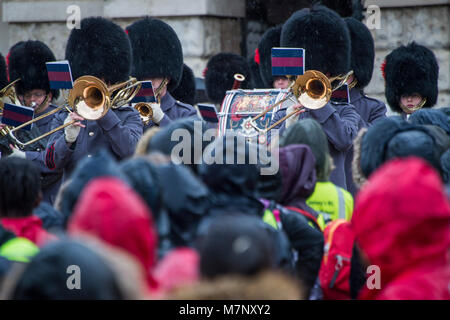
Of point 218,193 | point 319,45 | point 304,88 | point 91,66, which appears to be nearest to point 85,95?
point 91,66

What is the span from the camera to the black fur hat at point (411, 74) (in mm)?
7320

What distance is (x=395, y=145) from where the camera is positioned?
3092 mm

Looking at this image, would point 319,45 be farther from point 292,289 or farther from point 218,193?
point 292,289

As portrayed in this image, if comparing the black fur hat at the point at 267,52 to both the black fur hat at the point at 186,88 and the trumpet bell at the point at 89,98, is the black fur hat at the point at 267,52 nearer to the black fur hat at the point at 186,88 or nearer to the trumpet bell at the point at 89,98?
the black fur hat at the point at 186,88

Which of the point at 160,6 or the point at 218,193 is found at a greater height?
the point at 160,6

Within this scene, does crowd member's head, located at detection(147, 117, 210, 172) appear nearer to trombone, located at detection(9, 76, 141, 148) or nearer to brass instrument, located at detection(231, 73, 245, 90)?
trombone, located at detection(9, 76, 141, 148)

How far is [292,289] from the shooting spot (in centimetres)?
187

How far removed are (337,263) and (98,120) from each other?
7.73 feet

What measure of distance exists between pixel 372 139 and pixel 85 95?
2.46 meters

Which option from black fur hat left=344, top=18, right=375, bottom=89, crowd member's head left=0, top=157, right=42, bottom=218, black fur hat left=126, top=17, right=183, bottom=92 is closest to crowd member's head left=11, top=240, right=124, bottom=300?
crowd member's head left=0, top=157, right=42, bottom=218

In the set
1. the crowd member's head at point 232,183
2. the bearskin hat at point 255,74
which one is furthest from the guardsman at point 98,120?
the bearskin hat at point 255,74

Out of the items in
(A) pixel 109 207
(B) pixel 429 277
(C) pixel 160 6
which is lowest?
(B) pixel 429 277

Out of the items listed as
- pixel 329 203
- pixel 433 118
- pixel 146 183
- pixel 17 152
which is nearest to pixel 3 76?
pixel 17 152

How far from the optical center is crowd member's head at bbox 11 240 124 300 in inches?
66.6
